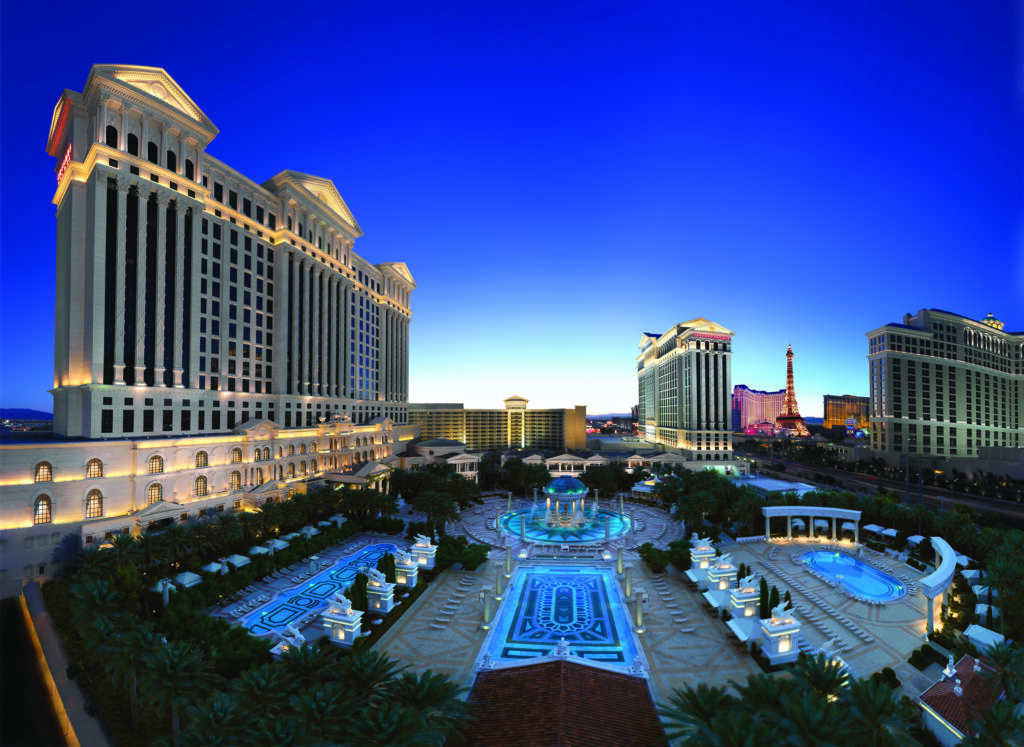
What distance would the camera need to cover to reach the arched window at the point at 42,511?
135ft

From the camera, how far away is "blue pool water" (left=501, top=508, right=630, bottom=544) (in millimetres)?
58750

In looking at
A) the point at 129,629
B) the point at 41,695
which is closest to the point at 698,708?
the point at 129,629

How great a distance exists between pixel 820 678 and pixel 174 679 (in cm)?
2881

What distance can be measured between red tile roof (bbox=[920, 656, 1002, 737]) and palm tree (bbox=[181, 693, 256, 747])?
30938 millimetres

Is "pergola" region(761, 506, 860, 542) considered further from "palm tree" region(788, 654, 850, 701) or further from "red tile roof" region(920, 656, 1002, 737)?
"palm tree" region(788, 654, 850, 701)

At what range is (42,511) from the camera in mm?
41656

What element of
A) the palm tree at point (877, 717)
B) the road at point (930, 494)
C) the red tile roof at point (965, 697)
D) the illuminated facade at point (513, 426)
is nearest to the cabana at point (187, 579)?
the palm tree at point (877, 717)

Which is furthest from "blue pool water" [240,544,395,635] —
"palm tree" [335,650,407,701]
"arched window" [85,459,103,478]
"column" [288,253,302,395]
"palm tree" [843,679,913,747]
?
"palm tree" [843,679,913,747]

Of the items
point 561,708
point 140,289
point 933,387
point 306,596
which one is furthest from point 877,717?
point 933,387

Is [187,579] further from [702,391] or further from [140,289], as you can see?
[702,391]

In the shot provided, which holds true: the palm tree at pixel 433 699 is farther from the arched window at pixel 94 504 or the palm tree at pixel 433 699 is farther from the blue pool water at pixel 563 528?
the arched window at pixel 94 504

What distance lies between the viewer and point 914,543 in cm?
4988

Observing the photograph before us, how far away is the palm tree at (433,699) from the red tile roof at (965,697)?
22.5 m

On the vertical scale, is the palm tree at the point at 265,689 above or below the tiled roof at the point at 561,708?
above
